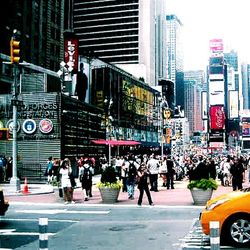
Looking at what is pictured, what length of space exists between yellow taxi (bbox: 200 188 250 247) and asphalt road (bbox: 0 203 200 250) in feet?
3.11

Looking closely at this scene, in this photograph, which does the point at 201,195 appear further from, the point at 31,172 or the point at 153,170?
the point at 31,172

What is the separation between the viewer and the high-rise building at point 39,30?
229 feet

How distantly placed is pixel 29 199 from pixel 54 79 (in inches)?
1009

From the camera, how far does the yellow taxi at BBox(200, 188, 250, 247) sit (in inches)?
393

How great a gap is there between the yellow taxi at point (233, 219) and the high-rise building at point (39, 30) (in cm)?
5612

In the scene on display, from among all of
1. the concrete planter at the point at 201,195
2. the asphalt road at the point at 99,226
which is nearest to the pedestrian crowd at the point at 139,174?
the asphalt road at the point at 99,226

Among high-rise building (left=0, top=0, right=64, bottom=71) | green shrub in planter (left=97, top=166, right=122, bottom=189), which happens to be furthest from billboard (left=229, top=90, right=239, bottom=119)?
green shrub in planter (left=97, top=166, right=122, bottom=189)

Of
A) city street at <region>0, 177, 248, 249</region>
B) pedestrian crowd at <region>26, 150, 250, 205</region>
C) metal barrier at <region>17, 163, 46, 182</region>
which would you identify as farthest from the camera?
metal barrier at <region>17, 163, 46, 182</region>

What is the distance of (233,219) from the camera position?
10016 millimetres

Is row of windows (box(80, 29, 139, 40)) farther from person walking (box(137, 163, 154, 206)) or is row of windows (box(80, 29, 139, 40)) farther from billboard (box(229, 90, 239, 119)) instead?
person walking (box(137, 163, 154, 206))

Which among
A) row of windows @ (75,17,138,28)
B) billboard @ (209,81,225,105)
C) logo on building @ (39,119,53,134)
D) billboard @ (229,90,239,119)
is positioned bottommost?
logo on building @ (39,119,53,134)

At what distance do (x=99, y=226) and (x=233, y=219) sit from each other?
4.41 metres

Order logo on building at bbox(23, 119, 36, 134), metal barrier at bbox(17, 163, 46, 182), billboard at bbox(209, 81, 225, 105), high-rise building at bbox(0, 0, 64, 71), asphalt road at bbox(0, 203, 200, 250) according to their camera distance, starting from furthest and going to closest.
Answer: billboard at bbox(209, 81, 225, 105), high-rise building at bbox(0, 0, 64, 71), logo on building at bbox(23, 119, 36, 134), metal barrier at bbox(17, 163, 46, 182), asphalt road at bbox(0, 203, 200, 250)

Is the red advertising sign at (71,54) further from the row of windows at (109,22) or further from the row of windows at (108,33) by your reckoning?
the row of windows at (109,22)
